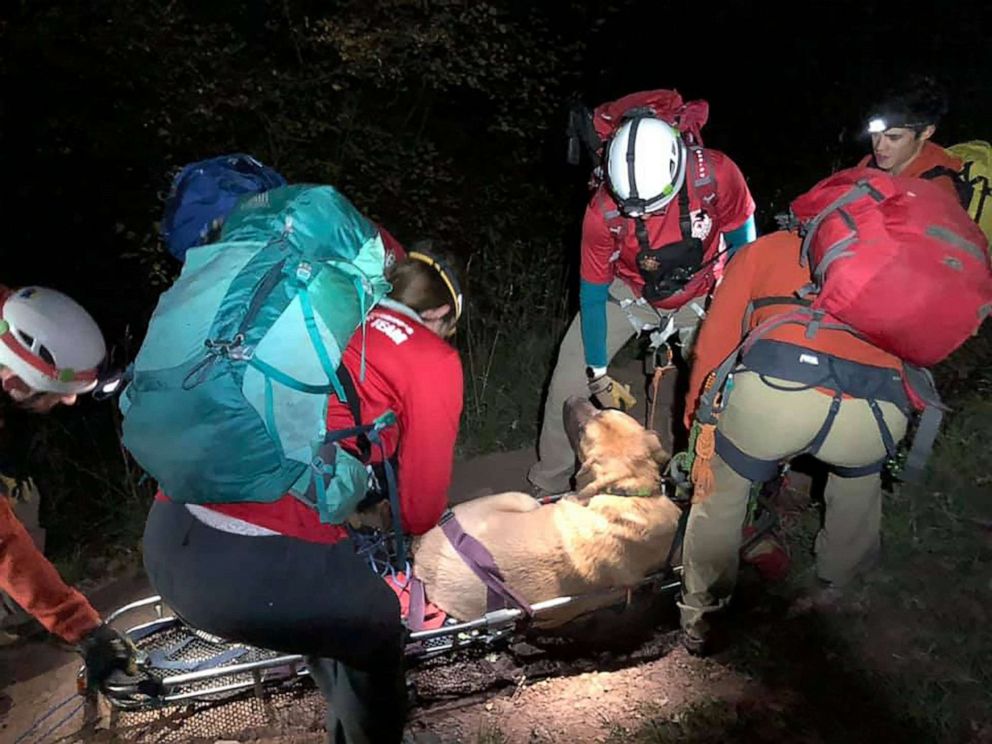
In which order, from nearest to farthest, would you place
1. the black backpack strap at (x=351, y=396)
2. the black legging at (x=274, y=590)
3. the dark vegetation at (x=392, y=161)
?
1. the black backpack strap at (x=351, y=396)
2. the black legging at (x=274, y=590)
3. the dark vegetation at (x=392, y=161)

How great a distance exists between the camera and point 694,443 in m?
3.30

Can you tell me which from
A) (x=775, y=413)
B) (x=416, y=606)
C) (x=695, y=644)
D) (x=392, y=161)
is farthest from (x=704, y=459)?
(x=392, y=161)

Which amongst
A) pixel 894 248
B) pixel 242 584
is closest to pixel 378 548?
pixel 242 584

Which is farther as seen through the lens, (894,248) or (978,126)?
(978,126)

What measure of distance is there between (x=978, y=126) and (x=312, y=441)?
12.9m

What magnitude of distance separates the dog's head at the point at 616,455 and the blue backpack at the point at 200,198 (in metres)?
2.00

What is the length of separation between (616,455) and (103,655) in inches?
93.5

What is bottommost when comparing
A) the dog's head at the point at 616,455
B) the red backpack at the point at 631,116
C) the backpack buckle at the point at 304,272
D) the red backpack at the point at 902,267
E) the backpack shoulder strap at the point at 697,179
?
the dog's head at the point at 616,455

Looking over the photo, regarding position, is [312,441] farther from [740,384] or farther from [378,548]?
[740,384]

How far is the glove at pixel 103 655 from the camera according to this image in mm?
3148

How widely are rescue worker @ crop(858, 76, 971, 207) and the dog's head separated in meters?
1.87

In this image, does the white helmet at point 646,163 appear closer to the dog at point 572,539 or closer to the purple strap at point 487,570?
the dog at point 572,539

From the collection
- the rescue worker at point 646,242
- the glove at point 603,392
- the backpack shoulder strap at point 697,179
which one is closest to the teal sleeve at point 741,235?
the rescue worker at point 646,242

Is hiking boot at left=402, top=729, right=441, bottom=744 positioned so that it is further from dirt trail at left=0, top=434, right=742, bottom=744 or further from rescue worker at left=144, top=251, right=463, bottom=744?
rescue worker at left=144, top=251, right=463, bottom=744
